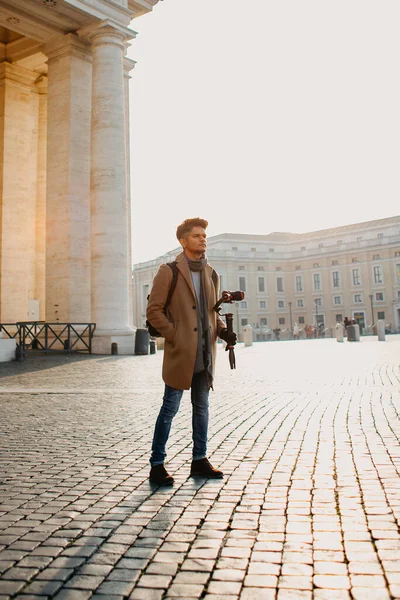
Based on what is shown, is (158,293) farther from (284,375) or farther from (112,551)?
(284,375)

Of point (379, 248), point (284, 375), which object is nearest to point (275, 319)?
point (379, 248)

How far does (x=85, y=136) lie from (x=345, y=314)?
6158 centimetres

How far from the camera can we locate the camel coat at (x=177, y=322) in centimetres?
382

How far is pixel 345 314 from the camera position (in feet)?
255

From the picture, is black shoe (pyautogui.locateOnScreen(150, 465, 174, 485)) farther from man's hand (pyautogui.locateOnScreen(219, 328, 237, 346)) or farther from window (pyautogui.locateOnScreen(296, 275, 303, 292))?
window (pyautogui.locateOnScreen(296, 275, 303, 292))

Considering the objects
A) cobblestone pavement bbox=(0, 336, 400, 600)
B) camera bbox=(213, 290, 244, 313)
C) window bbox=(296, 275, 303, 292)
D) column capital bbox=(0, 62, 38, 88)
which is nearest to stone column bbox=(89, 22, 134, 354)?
column capital bbox=(0, 62, 38, 88)

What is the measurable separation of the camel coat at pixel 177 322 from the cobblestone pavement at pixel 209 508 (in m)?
0.74

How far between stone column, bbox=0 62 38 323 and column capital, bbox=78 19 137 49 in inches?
179

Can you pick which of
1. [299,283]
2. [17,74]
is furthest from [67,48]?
[299,283]

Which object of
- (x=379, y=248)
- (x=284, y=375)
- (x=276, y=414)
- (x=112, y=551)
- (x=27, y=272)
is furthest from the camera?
(x=379, y=248)

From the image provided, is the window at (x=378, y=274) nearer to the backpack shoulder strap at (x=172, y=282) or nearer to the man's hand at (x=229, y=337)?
the man's hand at (x=229, y=337)

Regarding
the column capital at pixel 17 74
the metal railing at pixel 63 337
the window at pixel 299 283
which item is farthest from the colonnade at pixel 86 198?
the window at pixel 299 283

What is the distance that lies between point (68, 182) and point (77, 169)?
0.68 metres

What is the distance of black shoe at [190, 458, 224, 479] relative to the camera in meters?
3.84
